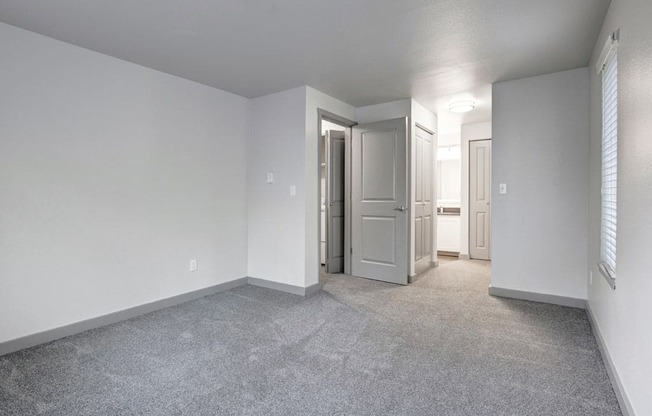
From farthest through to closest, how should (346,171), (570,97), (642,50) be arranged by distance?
1. (346,171)
2. (570,97)
3. (642,50)

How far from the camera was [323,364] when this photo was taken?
2.13 metres

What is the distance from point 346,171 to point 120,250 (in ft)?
9.33

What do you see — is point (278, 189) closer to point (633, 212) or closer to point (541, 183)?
point (541, 183)

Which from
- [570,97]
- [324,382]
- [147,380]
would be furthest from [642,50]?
[147,380]

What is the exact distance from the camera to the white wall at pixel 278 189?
3.73 m

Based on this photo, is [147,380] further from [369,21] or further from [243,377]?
[369,21]

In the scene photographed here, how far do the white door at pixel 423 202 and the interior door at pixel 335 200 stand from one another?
1.07 m

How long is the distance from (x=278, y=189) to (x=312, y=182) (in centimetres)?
42

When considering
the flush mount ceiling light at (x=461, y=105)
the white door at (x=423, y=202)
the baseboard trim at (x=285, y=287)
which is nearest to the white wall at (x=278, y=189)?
the baseboard trim at (x=285, y=287)

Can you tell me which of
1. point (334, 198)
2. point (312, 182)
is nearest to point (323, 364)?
point (312, 182)

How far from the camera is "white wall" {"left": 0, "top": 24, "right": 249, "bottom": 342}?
7.77 feet

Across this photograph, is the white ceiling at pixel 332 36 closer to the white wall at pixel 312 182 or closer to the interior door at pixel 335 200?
the white wall at pixel 312 182

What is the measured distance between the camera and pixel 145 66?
10.2 feet

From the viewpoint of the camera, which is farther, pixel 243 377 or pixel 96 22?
pixel 96 22
